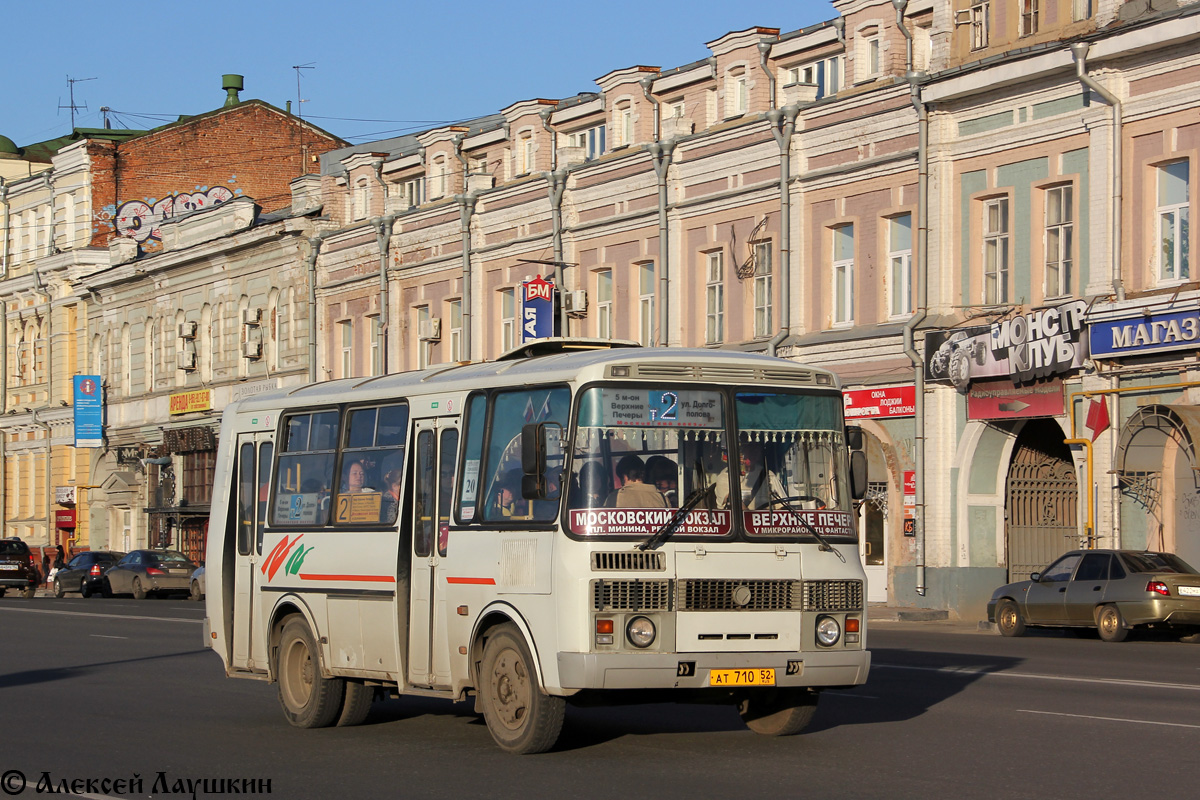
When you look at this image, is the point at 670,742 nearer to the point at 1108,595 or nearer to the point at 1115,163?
the point at 1108,595

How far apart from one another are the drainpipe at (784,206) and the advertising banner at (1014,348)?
388 cm

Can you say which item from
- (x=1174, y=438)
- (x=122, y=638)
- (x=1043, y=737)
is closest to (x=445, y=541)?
(x=1043, y=737)

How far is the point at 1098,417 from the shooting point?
28.4 metres

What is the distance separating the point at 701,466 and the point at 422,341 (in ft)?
117

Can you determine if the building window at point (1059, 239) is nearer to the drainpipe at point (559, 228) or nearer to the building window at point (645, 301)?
the building window at point (645, 301)

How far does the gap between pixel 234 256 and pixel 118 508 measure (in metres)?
11.6

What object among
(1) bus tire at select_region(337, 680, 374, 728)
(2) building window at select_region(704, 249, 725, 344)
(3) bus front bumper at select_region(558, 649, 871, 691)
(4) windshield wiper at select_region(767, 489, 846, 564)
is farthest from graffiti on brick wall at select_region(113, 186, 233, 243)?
(3) bus front bumper at select_region(558, 649, 871, 691)

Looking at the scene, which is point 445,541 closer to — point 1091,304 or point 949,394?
point 1091,304

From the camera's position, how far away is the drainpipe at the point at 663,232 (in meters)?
37.6

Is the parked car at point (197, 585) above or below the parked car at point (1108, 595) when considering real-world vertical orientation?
below

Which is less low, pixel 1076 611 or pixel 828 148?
pixel 828 148

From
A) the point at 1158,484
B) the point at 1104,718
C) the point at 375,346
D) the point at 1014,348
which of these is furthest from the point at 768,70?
the point at 1104,718

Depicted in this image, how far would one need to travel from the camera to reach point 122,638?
2639 centimetres

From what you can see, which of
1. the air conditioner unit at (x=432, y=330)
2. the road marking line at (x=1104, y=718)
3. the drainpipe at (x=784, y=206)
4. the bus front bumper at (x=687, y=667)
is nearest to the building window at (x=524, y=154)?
the air conditioner unit at (x=432, y=330)
